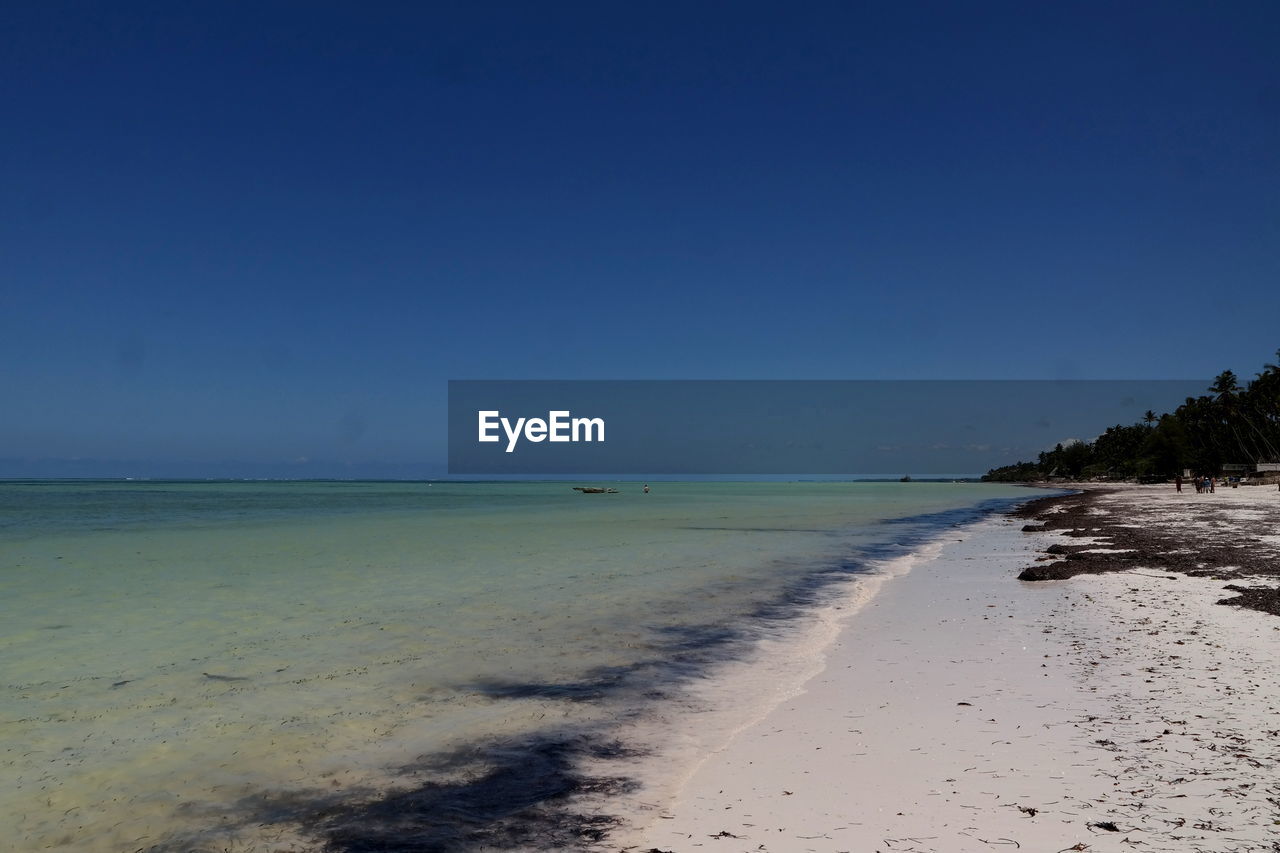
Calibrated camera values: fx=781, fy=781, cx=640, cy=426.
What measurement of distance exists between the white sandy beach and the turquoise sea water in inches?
65.0

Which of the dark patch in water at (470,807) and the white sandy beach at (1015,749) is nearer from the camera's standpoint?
the white sandy beach at (1015,749)

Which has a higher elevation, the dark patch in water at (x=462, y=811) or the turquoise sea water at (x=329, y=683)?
the dark patch in water at (x=462, y=811)

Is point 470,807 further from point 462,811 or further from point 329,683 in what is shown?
point 329,683

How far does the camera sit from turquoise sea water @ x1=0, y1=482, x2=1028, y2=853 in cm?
629

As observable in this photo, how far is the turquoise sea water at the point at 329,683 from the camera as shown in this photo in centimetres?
629

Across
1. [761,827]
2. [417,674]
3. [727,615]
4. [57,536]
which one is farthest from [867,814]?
[57,536]

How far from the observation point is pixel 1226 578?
16062 millimetres

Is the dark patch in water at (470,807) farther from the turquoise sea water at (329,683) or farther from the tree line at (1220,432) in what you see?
the tree line at (1220,432)

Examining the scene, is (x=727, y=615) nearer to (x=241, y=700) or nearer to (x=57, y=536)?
(x=241, y=700)

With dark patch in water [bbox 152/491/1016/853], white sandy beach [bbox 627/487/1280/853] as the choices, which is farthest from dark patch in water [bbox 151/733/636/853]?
white sandy beach [bbox 627/487/1280/853]

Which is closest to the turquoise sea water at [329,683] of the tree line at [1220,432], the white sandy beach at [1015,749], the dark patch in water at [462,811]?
the dark patch in water at [462,811]

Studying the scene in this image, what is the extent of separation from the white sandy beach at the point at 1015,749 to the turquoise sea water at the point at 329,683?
5.42 feet

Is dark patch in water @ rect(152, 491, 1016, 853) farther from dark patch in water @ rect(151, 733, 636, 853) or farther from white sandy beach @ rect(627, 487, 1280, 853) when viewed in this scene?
white sandy beach @ rect(627, 487, 1280, 853)

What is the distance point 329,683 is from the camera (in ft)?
34.7
